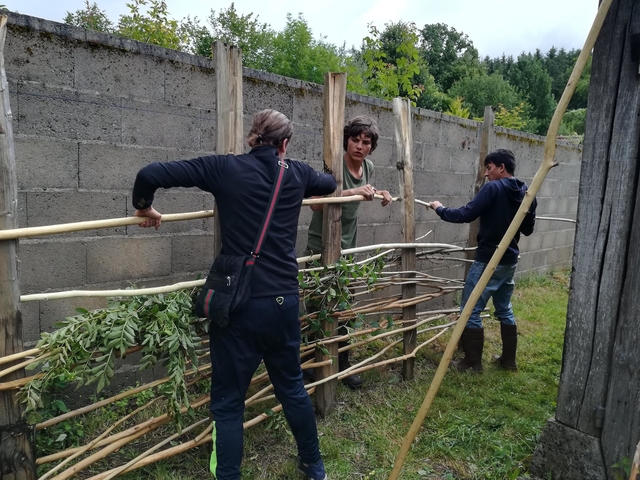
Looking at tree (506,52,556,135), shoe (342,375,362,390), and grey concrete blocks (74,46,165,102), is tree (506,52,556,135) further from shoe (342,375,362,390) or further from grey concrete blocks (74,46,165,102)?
grey concrete blocks (74,46,165,102)

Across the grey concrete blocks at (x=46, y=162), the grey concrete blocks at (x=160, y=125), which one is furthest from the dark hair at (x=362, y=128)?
the grey concrete blocks at (x=46, y=162)

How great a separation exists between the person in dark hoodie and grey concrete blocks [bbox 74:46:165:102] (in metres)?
1.97

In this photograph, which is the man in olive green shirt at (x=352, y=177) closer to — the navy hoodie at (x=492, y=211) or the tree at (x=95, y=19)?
the navy hoodie at (x=492, y=211)

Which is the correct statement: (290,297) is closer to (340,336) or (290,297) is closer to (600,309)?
(340,336)

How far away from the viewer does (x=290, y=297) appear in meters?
2.19

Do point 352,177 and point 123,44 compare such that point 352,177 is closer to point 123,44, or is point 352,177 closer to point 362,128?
point 362,128

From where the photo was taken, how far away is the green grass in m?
2.53

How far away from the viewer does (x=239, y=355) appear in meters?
2.11

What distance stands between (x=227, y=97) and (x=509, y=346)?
2970 millimetres

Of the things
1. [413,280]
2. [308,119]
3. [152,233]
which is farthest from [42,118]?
[413,280]

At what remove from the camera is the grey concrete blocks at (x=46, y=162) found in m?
2.48

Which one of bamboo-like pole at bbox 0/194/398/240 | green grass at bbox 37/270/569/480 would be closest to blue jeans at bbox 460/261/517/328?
green grass at bbox 37/270/569/480

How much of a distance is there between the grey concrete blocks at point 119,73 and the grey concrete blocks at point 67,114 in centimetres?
7

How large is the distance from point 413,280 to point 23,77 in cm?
270
